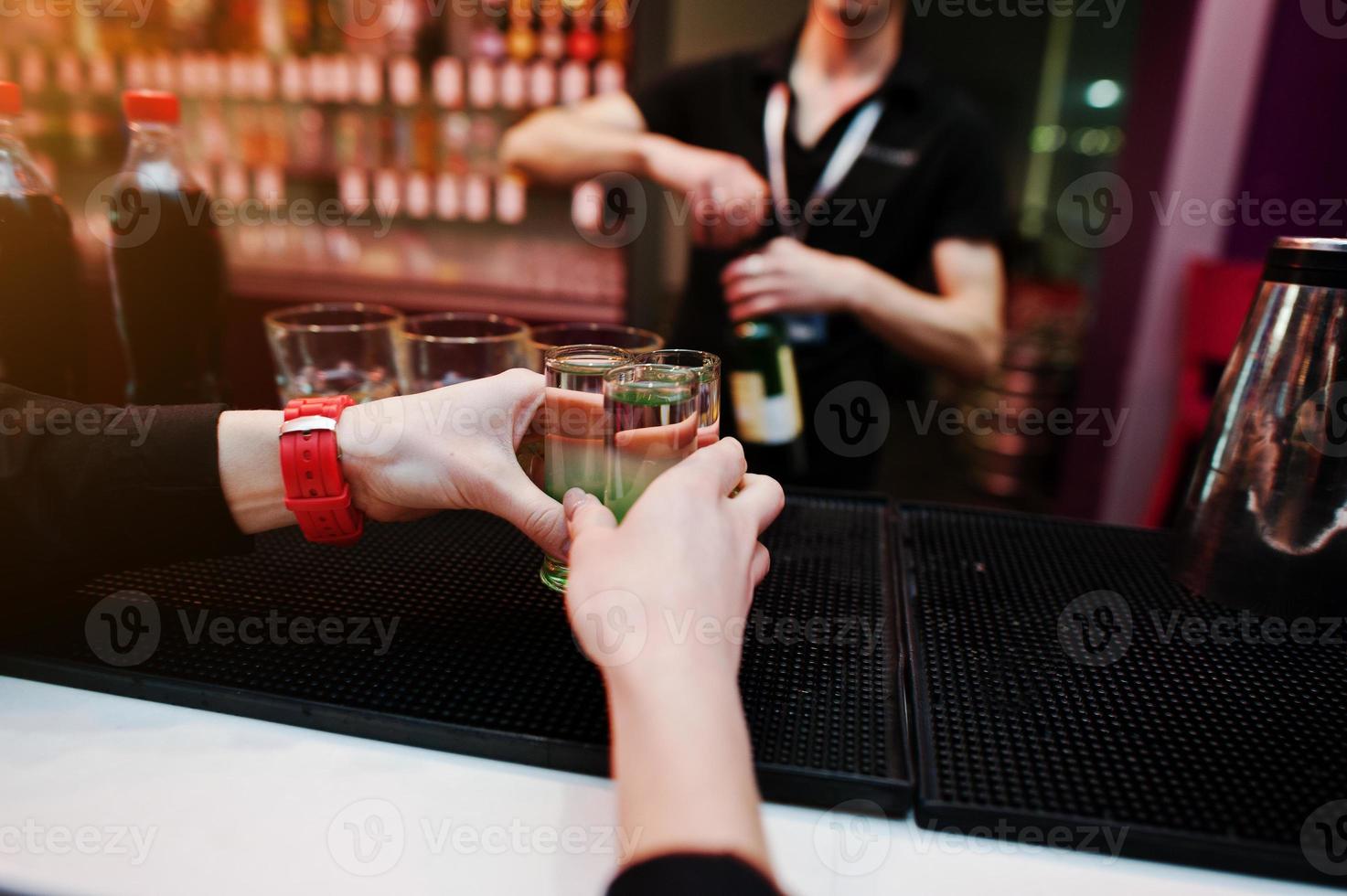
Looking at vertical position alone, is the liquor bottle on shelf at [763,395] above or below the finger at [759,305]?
below

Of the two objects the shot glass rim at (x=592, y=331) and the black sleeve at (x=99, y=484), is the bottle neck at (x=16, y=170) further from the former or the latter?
the shot glass rim at (x=592, y=331)

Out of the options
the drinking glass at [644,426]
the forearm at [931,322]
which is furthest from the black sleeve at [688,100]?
the drinking glass at [644,426]

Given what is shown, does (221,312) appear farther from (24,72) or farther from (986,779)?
(24,72)

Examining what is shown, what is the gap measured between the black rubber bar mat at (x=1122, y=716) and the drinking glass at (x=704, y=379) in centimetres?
30

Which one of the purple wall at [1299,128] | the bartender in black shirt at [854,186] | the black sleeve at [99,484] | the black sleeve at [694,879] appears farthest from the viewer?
the purple wall at [1299,128]

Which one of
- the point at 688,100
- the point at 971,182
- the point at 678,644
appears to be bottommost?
the point at 678,644

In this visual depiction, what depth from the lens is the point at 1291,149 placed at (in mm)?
2609

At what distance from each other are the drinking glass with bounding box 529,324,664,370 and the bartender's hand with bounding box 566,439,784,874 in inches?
12.7

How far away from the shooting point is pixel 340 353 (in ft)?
3.67

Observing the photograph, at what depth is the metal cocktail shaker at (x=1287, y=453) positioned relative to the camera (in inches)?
35.4

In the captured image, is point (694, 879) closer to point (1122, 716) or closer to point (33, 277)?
point (1122, 716)

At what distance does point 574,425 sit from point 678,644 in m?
0.30

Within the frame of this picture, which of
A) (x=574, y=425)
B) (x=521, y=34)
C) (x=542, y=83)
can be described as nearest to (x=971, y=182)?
(x=574, y=425)

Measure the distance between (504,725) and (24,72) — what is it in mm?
4741
